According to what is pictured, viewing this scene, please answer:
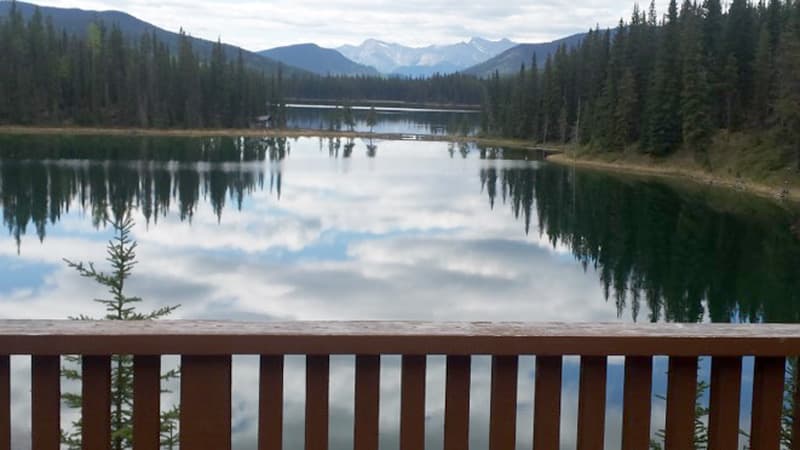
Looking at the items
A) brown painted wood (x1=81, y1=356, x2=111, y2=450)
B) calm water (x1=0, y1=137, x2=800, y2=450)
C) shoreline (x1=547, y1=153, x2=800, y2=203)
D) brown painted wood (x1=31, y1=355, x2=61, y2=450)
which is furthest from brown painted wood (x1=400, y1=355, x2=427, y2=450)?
shoreline (x1=547, y1=153, x2=800, y2=203)

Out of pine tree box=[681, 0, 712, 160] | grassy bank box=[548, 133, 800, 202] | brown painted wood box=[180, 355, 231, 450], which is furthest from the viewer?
pine tree box=[681, 0, 712, 160]

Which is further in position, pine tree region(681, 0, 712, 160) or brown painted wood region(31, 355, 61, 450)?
pine tree region(681, 0, 712, 160)

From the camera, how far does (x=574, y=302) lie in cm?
2688

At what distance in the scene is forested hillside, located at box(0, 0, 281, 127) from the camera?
10619 centimetres

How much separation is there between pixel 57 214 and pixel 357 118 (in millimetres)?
127282

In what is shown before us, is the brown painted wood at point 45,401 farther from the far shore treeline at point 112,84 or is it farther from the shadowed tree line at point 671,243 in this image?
the far shore treeline at point 112,84

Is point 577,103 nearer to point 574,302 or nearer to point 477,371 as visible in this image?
point 574,302

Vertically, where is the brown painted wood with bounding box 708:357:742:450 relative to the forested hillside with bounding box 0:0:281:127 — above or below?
below

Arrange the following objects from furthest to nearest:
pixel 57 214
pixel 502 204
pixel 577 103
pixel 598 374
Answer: pixel 577 103
pixel 502 204
pixel 57 214
pixel 598 374

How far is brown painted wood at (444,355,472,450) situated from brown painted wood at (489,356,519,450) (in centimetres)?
9

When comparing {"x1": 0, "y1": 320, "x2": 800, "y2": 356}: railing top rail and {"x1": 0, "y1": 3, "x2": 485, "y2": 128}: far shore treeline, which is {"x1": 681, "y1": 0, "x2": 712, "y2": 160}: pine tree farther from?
{"x1": 0, "y1": 3, "x2": 485, "y2": 128}: far shore treeline

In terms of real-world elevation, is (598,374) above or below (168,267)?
above

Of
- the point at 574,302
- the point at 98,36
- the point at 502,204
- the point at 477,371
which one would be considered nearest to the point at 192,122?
the point at 98,36

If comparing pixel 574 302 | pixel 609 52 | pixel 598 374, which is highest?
pixel 609 52
